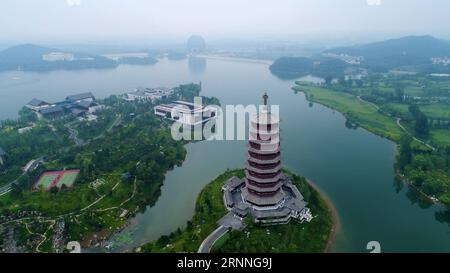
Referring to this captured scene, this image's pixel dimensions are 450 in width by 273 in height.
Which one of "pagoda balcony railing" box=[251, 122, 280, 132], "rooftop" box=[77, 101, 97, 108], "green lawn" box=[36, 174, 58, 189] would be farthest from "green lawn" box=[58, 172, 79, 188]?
"rooftop" box=[77, 101, 97, 108]

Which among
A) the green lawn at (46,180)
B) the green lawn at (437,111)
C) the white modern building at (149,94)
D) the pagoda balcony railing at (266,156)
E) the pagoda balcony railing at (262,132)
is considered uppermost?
the pagoda balcony railing at (262,132)

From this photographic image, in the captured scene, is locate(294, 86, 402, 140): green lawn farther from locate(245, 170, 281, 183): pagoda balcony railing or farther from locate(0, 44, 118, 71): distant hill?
locate(0, 44, 118, 71): distant hill

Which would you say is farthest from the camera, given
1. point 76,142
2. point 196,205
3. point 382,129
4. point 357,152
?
point 382,129

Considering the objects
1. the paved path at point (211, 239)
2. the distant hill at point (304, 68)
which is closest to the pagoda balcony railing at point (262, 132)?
the paved path at point (211, 239)

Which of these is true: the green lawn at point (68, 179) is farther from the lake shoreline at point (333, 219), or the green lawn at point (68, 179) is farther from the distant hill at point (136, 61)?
the distant hill at point (136, 61)
